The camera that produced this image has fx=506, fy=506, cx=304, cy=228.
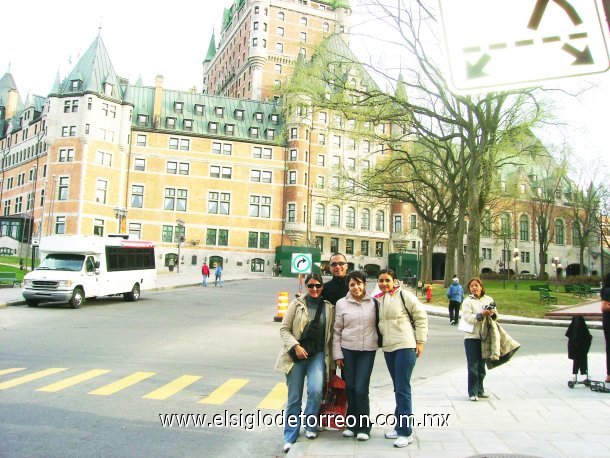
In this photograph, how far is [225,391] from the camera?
798 centimetres

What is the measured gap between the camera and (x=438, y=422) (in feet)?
20.8

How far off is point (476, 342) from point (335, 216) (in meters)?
56.5

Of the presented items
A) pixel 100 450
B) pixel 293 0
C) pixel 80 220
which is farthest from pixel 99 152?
pixel 100 450

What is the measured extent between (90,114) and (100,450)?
54799 millimetres

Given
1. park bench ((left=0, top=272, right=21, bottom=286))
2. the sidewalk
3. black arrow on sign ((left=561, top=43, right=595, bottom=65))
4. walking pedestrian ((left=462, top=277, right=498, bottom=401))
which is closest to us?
black arrow on sign ((left=561, top=43, right=595, bottom=65))

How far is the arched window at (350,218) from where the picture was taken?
64.8 metres

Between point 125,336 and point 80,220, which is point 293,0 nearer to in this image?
point 80,220

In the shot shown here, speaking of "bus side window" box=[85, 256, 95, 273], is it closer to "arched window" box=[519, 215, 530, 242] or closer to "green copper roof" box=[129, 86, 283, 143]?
"green copper roof" box=[129, 86, 283, 143]

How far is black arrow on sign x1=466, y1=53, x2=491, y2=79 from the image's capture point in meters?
1.85

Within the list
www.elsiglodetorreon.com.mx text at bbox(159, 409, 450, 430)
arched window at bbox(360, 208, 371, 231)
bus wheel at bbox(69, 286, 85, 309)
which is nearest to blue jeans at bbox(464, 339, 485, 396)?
www.elsiglodetorreon.com.mx text at bbox(159, 409, 450, 430)

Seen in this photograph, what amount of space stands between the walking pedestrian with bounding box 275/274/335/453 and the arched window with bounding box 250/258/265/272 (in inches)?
2157

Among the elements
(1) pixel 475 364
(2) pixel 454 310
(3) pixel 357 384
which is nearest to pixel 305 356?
(3) pixel 357 384

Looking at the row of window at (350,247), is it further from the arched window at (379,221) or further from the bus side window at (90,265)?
the bus side window at (90,265)

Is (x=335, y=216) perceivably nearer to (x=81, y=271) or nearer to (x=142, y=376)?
(x=81, y=271)
